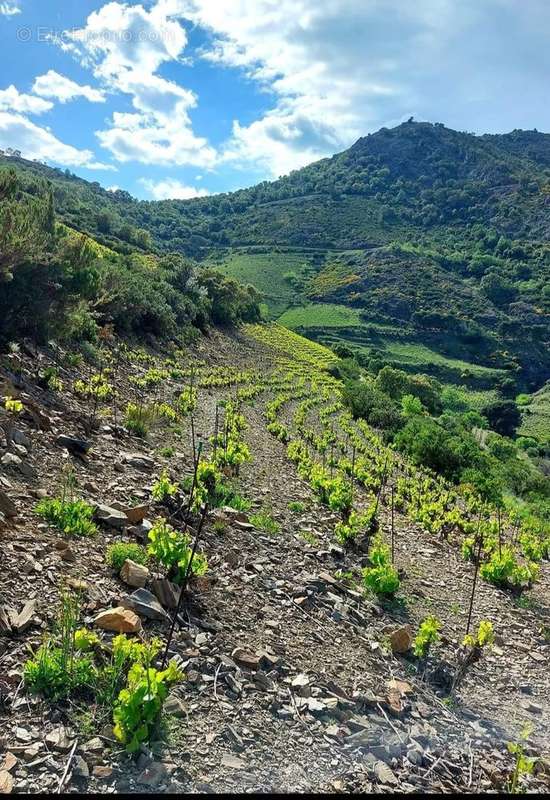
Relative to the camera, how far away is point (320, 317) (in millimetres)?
95750

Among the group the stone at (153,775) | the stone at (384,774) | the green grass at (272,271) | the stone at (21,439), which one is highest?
the green grass at (272,271)

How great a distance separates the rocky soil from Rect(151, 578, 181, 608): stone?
0.13 metres

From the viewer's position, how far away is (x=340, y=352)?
6894 centimetres

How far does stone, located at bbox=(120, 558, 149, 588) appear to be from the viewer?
16.9 ft

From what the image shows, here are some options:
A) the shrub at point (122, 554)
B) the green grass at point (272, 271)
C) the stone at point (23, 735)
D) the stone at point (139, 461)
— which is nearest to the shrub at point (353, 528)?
the stone at point (139, 461)

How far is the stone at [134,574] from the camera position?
203 inches

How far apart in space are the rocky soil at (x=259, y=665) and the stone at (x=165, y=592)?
13 cm

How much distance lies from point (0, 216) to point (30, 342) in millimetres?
3478

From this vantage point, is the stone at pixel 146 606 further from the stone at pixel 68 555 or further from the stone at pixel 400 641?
the stone at pixel 400 641

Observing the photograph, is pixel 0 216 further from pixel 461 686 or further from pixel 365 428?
pixel 365 428

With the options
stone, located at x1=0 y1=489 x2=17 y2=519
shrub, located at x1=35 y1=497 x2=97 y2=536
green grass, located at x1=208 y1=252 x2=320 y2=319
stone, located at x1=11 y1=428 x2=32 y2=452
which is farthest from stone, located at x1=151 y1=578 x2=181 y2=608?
green grass, located at x1=208 y1=252 x2=320 y2=319

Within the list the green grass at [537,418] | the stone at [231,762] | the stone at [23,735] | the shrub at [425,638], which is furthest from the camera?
the green grass at [537,418]

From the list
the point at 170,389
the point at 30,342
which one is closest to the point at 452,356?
the point at 170,389

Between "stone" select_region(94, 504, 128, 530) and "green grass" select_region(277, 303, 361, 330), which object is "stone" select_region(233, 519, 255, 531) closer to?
"stone" select_region(94, 504, 128, 530)
